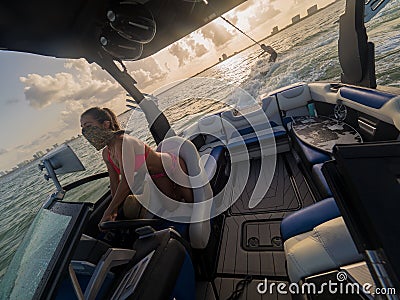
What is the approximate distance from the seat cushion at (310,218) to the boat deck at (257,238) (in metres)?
0.65

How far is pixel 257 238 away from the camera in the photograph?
2.00m

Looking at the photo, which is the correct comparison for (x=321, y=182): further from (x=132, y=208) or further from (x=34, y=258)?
(x=34, y=258)

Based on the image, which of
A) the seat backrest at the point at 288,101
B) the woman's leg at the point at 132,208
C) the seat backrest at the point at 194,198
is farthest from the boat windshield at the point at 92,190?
the seat backrest at the point at 288,101

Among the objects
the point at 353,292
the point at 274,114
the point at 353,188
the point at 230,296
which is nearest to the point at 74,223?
the point at 353,188

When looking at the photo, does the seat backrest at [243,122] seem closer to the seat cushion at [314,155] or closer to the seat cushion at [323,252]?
the seat cushion at [314,155]

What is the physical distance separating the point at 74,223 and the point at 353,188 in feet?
2.85

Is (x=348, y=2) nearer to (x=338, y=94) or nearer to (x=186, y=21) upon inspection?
(x=338, y=94)

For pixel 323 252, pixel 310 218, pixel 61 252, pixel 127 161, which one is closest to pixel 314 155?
pixel 310 218

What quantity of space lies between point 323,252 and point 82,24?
8.46 ft

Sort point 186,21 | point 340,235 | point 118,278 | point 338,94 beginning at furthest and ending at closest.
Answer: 1. point 186,21
2. point 338,94
3. point 118,278
4. point 340,235

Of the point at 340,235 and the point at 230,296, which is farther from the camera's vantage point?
the point at 230,296

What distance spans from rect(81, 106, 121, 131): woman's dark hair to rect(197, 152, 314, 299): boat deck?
4.77ft

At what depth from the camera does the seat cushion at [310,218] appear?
1.08 m

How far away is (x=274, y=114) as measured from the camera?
369cm
